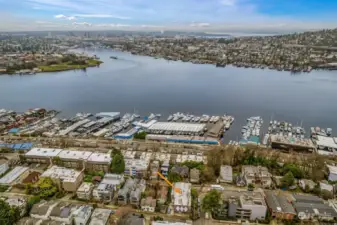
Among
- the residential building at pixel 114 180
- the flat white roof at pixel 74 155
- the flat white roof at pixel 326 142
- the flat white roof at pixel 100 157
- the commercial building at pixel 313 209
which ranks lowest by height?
the commercial building at pixel 313 209

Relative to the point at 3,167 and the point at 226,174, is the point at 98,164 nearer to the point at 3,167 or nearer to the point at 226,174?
the point at 3,167

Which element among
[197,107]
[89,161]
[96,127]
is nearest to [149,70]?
[197,107]

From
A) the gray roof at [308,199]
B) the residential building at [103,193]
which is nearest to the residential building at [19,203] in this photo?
the residential building at [103,193]

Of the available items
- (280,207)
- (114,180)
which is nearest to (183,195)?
(114,180)

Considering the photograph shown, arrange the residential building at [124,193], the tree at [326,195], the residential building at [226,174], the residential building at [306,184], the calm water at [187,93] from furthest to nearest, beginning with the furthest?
the calm water at [187,93], the residential building at [226,174], the residential building at [306,184], the tree at [326,195], the residential building at [124,193]

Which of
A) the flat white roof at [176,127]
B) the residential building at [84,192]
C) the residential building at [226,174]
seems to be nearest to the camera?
the residential building at [84,192]

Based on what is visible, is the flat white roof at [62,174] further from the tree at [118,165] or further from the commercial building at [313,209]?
the commercial building at [313,209]

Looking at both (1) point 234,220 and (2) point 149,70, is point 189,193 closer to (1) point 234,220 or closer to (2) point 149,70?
(1) point 234,220
